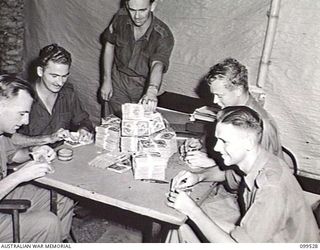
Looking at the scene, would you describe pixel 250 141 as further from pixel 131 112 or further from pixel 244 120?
pixel 131 112

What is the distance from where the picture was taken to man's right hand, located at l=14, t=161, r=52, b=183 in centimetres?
246

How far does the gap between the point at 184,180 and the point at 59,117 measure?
1430 millimetres

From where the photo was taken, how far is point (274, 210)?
79.9 inches

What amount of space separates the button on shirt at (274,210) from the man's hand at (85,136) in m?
1.36

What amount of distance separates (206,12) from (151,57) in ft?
2.83

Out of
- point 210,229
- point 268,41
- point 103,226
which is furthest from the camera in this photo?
point 268,41

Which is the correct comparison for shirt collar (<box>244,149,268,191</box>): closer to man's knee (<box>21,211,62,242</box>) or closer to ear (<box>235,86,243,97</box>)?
ear (<box>235,86,243,97</box>)

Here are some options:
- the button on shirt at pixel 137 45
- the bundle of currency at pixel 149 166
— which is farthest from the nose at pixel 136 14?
the bundle of currency at pixel 149 166

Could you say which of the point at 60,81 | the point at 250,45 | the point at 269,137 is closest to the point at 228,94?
the point at 269,137

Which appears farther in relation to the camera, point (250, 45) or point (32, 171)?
point (250, 45)

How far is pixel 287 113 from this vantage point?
4.17 m

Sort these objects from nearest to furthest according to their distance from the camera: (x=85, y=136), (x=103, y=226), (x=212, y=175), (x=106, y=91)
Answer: (x=212, y=175) → (x=85, y=136) → (x=103, y=226) → (x=106, y=91)

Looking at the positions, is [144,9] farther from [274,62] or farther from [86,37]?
[86,37]

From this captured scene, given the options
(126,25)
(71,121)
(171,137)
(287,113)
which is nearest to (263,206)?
(171,137)
